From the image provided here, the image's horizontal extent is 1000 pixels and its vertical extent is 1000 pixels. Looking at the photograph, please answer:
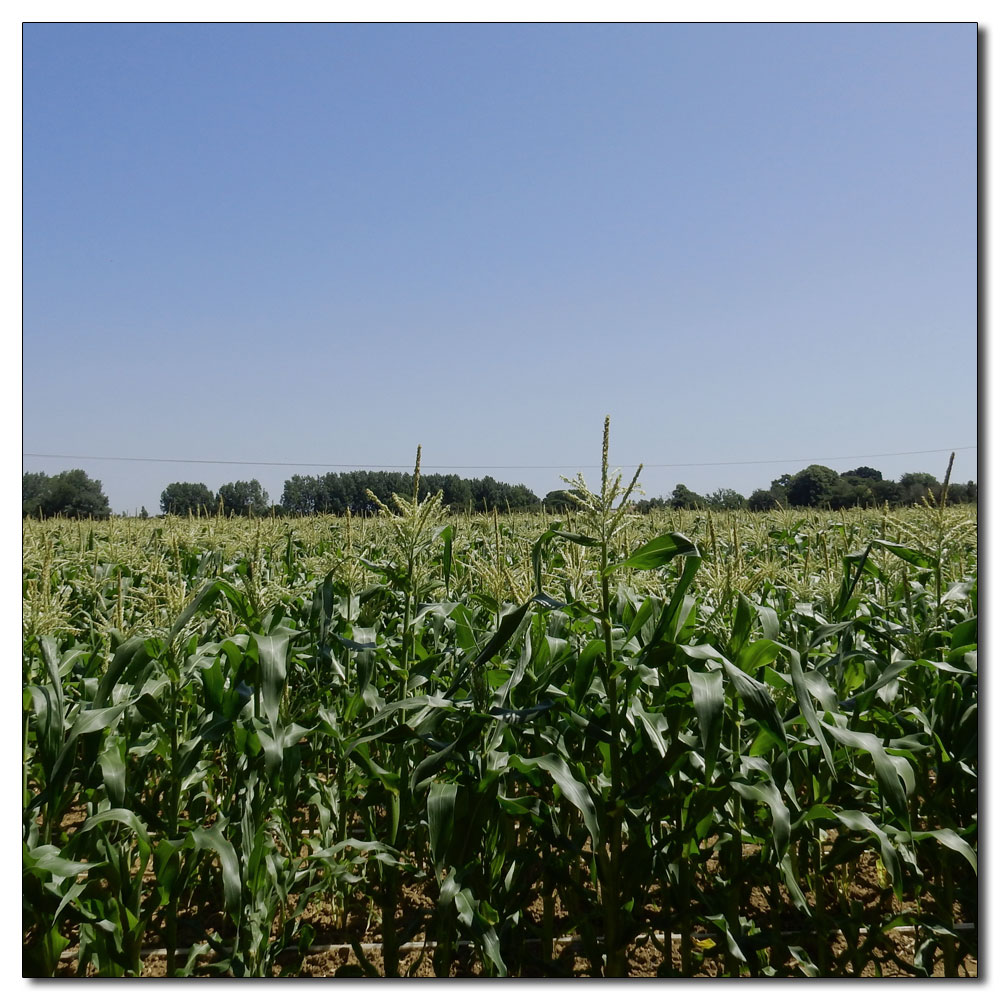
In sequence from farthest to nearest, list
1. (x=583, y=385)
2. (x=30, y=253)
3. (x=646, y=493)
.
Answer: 1. (x=583, y=385)
2. (x=30, y=253)
3. (x=646, y=493)

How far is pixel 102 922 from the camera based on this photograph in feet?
6.02

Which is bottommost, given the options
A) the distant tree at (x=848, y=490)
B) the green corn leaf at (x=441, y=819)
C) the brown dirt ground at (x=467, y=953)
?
the brown dirt ground at (x=467, y=953)

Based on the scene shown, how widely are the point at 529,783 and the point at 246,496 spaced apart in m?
2.84

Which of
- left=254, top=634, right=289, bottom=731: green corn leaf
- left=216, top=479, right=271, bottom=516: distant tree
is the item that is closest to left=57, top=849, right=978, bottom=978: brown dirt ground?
left=254, top=634, right=289, bottom=731: green corn leaf

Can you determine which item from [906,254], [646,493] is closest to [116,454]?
[646,493]

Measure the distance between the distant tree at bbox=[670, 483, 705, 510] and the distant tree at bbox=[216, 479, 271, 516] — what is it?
2.39 m

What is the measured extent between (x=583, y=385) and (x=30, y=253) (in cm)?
221

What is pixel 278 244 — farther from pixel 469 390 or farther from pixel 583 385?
pixel 583 385

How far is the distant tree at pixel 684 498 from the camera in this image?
4.48m

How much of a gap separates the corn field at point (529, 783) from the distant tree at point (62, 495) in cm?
28

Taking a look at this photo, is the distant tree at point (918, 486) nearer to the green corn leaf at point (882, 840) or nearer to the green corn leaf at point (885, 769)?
the green corn leaf at point (885, 769)

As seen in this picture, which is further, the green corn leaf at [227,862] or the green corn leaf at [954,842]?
the green corn leaf at [954,842]

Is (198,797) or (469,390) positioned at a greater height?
(469,390)

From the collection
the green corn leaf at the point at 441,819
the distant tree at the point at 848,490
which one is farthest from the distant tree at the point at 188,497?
the distant tree at the point at 848,490
